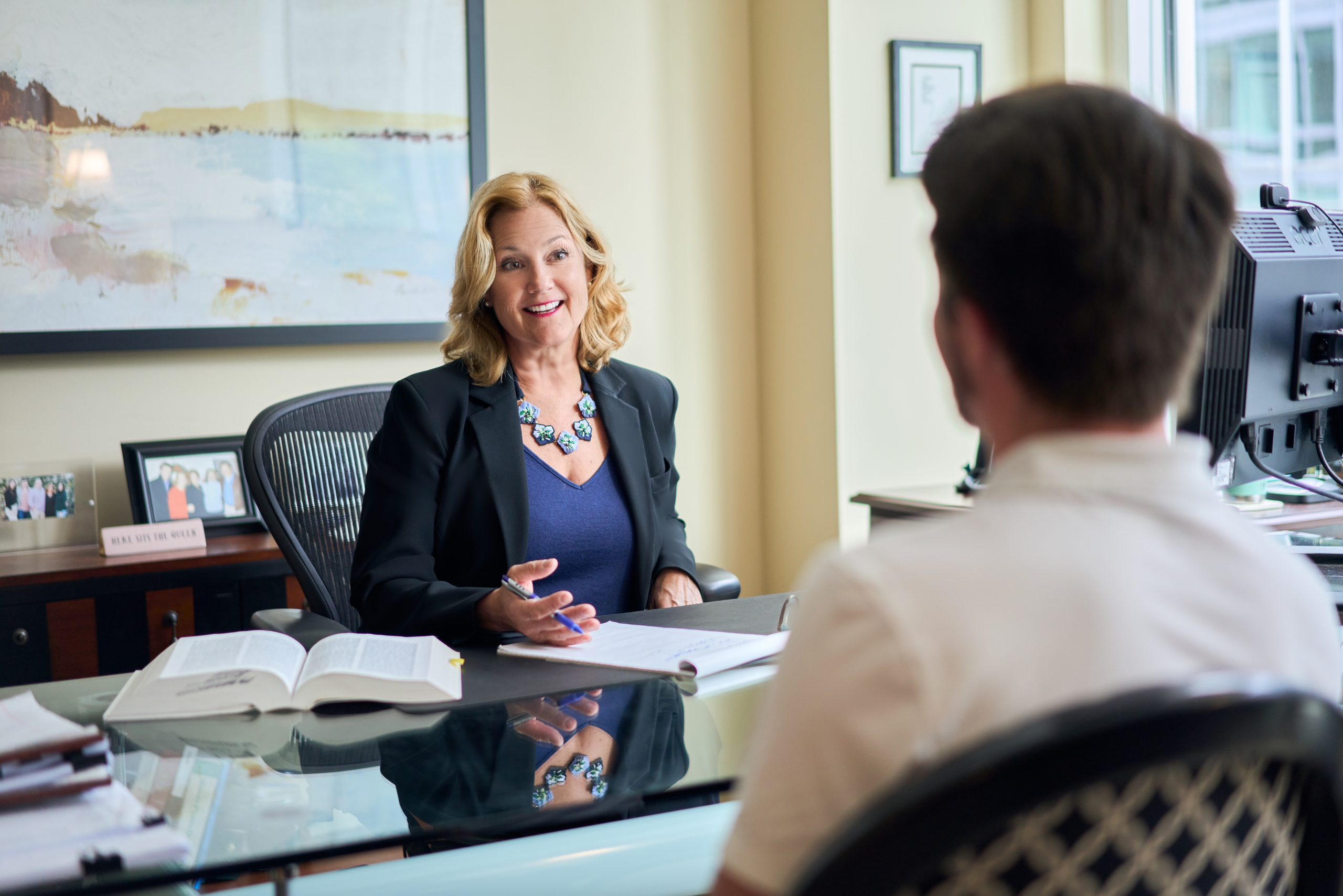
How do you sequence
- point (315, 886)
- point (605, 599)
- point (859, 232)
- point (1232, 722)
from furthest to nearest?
point (859, 232) < point (605, 599) < point (315, 886) < point (1232, 722)


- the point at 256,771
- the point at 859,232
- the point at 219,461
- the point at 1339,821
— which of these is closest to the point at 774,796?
the point at 1339,821

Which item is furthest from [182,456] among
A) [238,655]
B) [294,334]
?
[238,655]

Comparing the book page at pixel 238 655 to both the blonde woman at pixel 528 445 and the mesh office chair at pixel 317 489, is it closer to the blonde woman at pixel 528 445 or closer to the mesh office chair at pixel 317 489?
the blonde woman at pixel 528 445

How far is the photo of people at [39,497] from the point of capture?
9.04ft

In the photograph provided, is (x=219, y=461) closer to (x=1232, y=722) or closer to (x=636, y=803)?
(x=636, y=803)

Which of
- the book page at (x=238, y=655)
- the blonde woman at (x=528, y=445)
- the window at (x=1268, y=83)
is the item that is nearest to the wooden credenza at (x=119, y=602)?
the blonde woman at (x=528, y=445)

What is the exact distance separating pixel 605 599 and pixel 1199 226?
1451 millimetres

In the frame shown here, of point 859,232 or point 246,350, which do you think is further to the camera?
point 859,232

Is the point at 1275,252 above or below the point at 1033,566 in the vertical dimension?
above

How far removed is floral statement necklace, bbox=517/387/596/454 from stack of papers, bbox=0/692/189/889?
3.45 feet

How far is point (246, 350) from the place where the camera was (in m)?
3.04

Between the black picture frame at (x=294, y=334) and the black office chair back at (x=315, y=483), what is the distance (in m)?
0.89

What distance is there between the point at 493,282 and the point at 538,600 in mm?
790

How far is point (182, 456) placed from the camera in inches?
113
